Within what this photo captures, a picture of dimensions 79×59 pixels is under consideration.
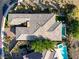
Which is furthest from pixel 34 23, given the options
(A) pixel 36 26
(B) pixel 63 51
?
(B) pixel 63 51

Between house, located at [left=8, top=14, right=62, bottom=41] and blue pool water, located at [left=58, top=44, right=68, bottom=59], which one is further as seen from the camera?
blue pool water, located at [left=58, top=44, right=68, bottom=59]

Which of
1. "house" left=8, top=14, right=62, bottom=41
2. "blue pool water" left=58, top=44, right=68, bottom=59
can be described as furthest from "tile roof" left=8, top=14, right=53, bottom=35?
"blue pool water" left=58, top=44, right=68, bottom=59

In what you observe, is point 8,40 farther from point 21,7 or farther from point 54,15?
point 54,15

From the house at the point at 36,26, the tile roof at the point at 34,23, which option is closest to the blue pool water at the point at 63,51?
the house at the point at 36,26

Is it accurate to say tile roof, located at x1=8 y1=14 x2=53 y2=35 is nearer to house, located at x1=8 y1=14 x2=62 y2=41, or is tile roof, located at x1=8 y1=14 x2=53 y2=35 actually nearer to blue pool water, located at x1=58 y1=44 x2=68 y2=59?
house, located at x1=8 y1=14 x2=62 y2=41

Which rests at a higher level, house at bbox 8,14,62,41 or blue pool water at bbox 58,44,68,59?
house at bbox 8,14,62,41

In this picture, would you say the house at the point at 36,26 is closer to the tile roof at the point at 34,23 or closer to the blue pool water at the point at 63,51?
the tile roof at the point at 34,23

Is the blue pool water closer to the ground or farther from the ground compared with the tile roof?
closer to the ground

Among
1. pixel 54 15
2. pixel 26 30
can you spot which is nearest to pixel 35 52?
pixel 26 30
